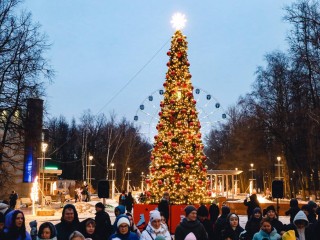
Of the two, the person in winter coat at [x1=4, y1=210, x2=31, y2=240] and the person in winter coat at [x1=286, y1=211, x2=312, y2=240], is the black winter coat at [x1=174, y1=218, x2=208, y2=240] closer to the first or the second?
the person in winter coat at [x1=286, y1=211, x2=312, y2=240]

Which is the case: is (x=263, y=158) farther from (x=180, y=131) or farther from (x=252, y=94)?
(x=180, y=131)

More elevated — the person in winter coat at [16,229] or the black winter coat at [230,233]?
the person in winter coat at [16,229]

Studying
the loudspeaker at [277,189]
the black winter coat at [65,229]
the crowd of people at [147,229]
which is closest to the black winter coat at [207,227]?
the crowd of people at [147,229]

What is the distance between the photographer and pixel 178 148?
22625 millimetres

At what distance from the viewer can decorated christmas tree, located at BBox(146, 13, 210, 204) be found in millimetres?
22500

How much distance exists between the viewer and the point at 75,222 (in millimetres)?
8367

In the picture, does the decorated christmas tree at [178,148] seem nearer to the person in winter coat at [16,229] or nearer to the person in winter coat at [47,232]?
the person in winter coat at [16,229]

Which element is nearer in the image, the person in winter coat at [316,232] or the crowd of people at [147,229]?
the crowd of people at [147,229]

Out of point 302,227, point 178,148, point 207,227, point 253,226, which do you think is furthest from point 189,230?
point 178,148

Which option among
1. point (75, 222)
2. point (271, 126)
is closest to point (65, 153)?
point (271, 126)

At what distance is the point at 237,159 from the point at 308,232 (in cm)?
5537

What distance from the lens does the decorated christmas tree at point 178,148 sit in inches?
886

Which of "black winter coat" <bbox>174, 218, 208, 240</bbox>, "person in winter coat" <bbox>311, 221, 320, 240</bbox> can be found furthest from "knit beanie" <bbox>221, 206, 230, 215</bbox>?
"person in winter coat" <bbox>311, 221, 320, 240</bbox>

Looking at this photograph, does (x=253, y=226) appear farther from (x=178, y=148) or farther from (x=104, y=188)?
(x=178, y=148)
